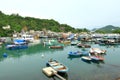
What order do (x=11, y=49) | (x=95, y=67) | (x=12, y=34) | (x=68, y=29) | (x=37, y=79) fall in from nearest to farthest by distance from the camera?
(x=37, y=79)
(x=95, y=67)
(x=11, y=49)
(x=12, y=34)
(x=68, y=29)

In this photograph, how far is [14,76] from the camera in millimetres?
30656

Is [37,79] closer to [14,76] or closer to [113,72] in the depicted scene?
[14,76]

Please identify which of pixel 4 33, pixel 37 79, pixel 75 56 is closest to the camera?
pixel 37 79

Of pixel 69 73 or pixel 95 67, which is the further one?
pixel 95 67

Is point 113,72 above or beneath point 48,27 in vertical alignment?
beneath

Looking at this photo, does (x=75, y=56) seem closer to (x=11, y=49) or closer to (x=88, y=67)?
(x=88, y=67)

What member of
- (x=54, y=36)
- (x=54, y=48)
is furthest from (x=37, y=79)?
(x=54, y=36)

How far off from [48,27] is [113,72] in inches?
5192

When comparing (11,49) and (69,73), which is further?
(11,49)

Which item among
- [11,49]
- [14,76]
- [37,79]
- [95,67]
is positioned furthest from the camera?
[11,49]

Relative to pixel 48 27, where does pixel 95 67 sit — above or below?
below

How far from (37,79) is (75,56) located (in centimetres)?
2093

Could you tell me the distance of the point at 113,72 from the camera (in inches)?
1246

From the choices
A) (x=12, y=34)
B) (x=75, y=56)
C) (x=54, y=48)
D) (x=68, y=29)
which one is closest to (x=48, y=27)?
(x=68, y=29)
